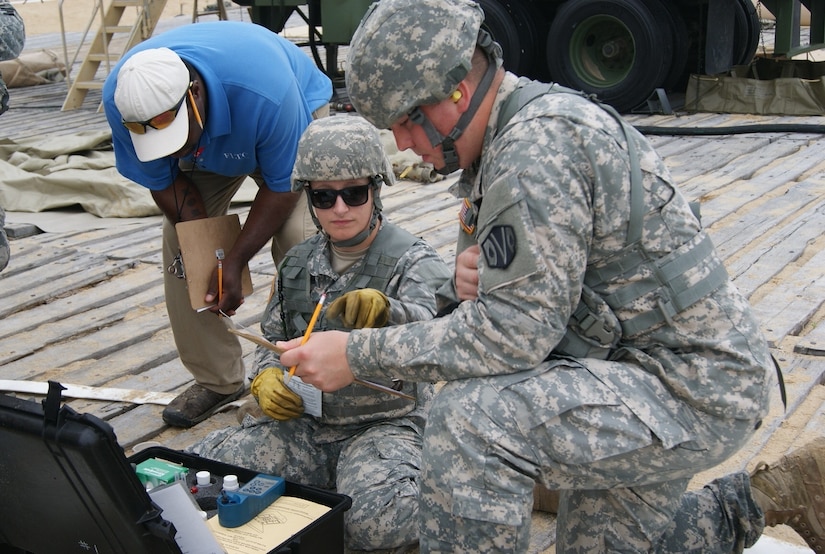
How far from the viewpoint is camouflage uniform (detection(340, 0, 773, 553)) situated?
199 cm

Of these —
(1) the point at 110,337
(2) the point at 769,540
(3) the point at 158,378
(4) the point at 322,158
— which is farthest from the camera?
(1) the point at 110,337

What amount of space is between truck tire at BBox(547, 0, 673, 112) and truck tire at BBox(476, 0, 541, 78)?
32 cm

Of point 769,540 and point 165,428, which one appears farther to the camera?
point 165,428

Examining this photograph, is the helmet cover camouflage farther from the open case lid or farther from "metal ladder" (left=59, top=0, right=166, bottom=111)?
"metal ladder" (left=59, top=0, right=166, bottom=111)

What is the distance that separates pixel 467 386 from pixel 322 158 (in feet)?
3.07

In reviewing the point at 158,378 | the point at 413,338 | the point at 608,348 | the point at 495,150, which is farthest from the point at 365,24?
the point at 158,378

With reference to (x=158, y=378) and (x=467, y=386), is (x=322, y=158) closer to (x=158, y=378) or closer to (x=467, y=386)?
(x=467, y=386)

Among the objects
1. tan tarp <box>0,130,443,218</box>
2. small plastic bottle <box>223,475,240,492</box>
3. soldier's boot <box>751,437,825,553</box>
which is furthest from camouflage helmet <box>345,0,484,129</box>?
tan tarp <box>0,130,443,218</box>

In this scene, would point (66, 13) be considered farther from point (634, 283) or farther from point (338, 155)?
point (634, 283)

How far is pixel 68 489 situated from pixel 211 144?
5.13ft

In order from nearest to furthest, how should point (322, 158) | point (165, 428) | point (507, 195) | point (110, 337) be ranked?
1. point (507, 195)
2. point (322, 158)
3. point (165, 428)
4. point (110, 337)

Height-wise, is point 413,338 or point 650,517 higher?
point 413,338

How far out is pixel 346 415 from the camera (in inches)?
114

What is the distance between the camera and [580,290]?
204 cm
